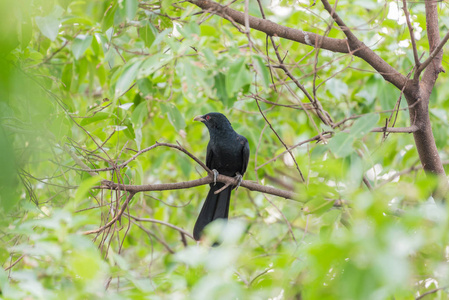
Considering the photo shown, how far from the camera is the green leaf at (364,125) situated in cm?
194

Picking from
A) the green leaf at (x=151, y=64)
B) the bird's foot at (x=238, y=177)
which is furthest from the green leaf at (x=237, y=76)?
the bird's foot at (x=238, y=177)

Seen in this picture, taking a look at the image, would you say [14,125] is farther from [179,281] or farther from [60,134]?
[179,281]

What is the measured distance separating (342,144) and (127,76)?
100 cm

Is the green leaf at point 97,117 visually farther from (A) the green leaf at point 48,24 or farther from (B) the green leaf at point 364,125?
(B) the green leaf at point 364,125

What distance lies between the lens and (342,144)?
6.46 ft

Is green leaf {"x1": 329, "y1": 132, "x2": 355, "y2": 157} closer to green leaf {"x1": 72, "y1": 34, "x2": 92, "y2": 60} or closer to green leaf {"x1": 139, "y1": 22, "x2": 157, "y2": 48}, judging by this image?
green leaf {"x1": 139, "y1": 22, "x2": 157, "y2": 48}

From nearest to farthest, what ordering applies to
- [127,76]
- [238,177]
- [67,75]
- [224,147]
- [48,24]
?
[127,76]
[48,24]
[67,75]
[238,177]
[224,147]

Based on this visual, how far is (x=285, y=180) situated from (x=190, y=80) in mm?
5783

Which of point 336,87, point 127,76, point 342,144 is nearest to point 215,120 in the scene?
point 336,87

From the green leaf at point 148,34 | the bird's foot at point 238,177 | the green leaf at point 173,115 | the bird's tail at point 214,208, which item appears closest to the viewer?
the green leaf at point 148,34

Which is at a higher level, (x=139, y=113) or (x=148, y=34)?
(x=148, y=34)

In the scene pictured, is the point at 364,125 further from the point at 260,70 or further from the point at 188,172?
the point at 188,172

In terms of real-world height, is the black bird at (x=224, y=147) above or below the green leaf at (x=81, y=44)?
below

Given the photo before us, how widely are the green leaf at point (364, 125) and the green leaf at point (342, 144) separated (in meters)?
0.03
